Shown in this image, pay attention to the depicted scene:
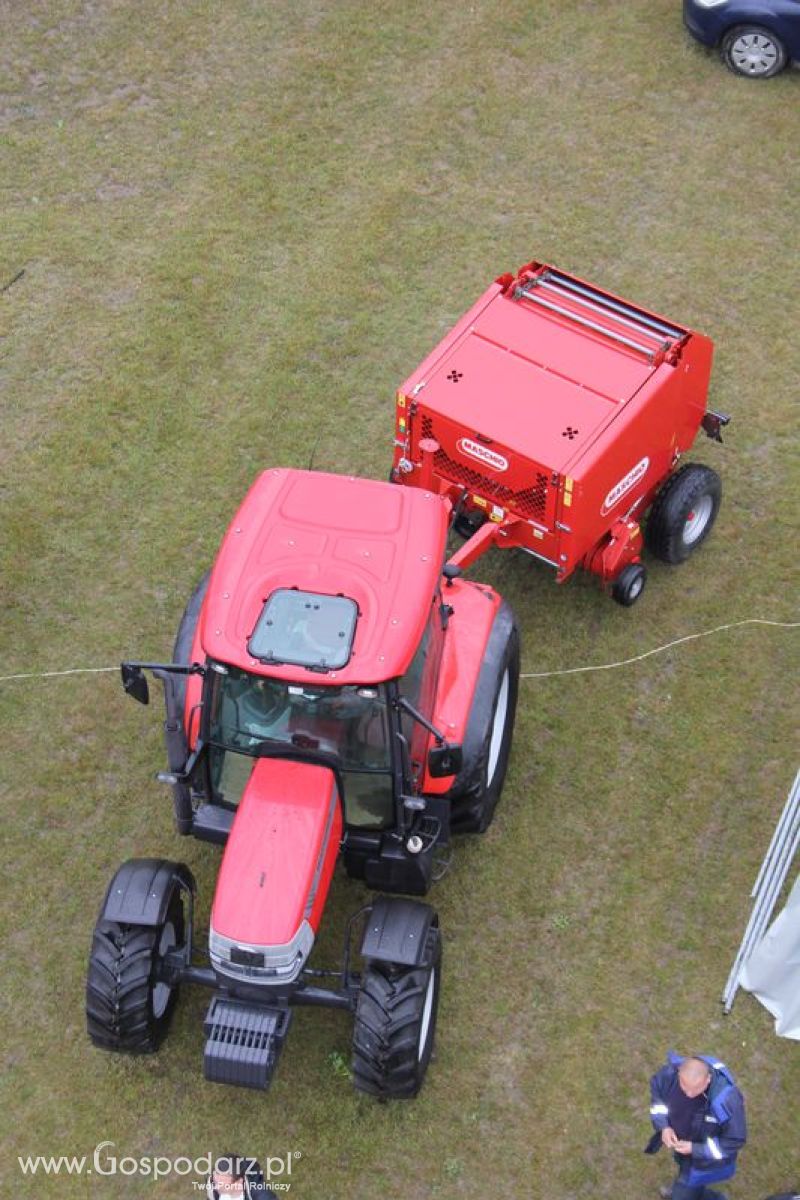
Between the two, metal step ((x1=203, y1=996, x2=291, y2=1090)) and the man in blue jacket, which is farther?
metal step ((x1=203, y1=996, x2=291, y2=1090))

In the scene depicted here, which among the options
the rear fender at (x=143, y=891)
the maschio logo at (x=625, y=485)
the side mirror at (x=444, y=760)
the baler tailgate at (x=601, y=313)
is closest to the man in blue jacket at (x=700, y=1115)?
the side mirror at (x=444, y=760)

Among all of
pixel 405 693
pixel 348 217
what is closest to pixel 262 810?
pixel 405 693

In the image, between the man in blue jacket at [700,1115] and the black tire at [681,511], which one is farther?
the black tire at [681,511]

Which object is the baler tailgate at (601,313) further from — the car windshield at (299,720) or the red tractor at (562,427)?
the car windshield at (299,720)

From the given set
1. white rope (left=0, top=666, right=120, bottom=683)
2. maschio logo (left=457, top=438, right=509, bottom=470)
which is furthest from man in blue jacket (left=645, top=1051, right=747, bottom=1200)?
white rope (left=0, top=666, right=120, bottom=683)

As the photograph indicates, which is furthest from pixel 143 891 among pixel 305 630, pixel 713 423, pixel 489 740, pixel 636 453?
pixel 713 423

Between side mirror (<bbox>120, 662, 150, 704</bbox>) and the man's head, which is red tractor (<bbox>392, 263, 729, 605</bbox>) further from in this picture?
the man's head
